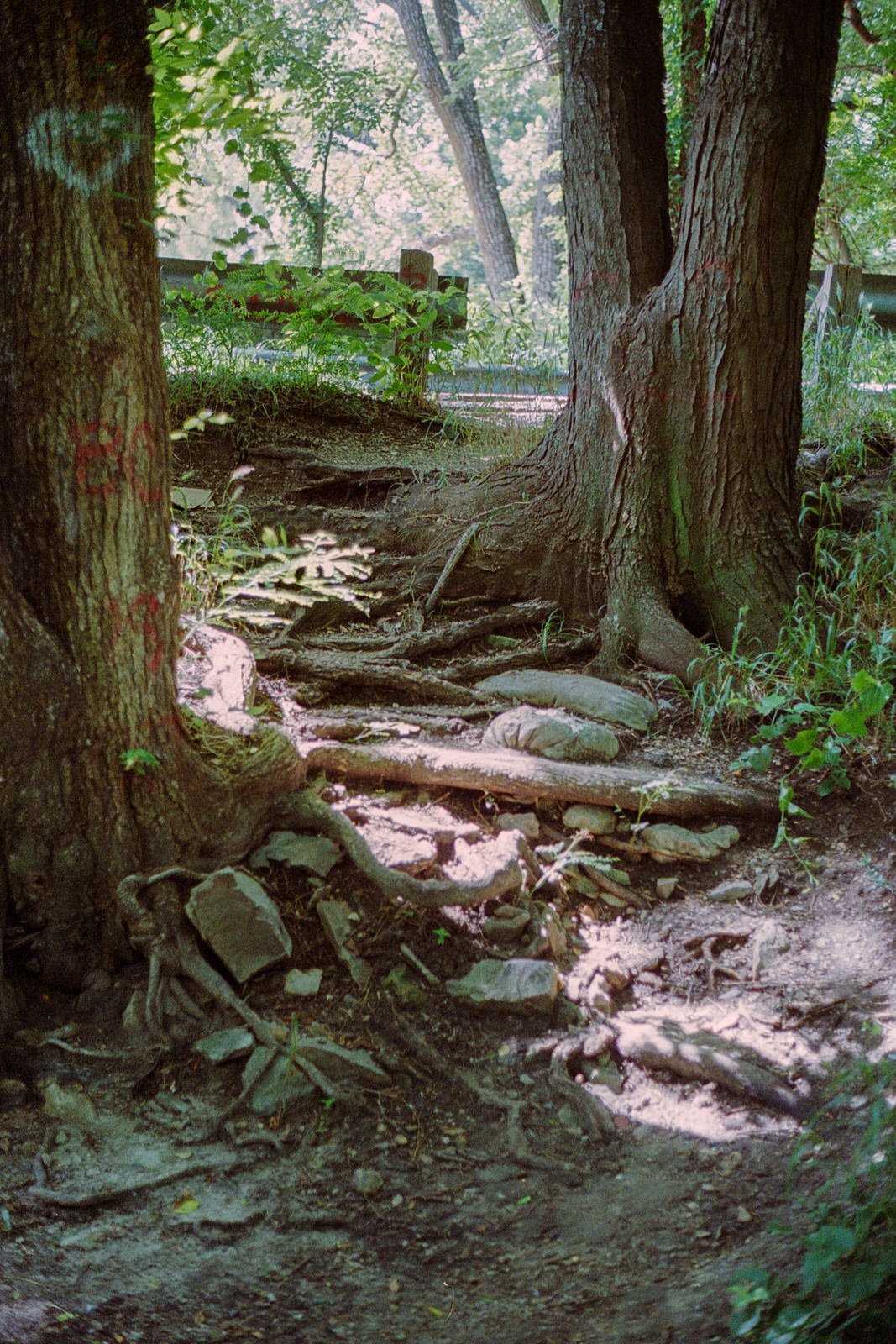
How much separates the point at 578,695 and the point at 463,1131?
92.5 inches

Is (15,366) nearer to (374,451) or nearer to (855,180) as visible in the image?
(374,451)

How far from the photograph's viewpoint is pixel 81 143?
293cm

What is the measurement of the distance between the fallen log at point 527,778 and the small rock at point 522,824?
0.34 feet

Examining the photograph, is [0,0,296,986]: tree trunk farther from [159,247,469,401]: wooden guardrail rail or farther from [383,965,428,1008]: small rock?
[159,247,469,401]: wooden guardrail rail

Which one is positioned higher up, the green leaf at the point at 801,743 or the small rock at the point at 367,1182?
the green leaf at the point at 801,743

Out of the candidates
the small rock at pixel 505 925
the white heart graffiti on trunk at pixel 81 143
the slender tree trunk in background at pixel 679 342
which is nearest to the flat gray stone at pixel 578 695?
the slender tree trunk in background at pixel 679 342

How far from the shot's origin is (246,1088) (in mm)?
3119

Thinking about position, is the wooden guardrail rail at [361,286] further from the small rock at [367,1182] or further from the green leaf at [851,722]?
the small rock at [367,1182]

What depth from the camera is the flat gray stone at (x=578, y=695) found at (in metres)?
4.94

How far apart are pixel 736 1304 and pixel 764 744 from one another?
3146mm

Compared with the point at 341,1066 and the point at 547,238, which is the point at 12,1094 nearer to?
the point at 341,1066

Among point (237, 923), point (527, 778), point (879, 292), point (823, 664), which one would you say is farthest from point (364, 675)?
point (879, 292)

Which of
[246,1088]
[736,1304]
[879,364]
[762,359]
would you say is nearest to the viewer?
[736,1304]

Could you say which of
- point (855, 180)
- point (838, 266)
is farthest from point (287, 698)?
point (855, 180)
